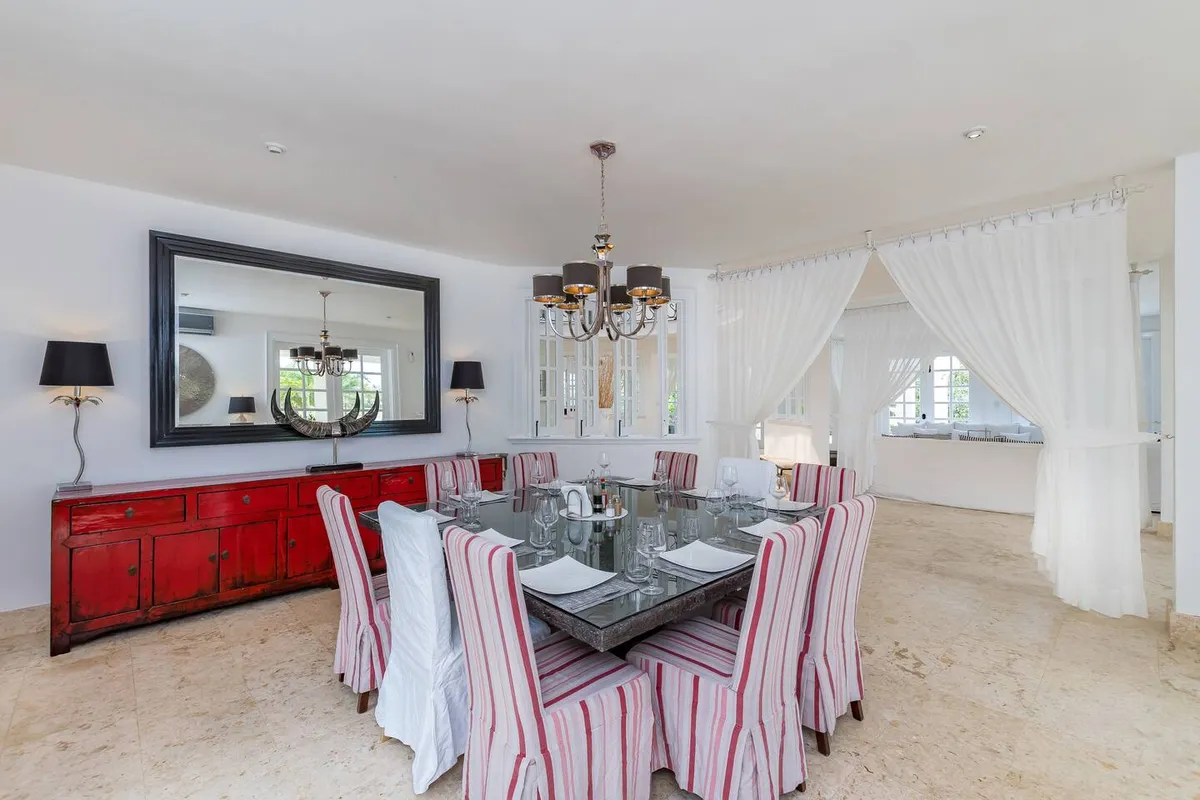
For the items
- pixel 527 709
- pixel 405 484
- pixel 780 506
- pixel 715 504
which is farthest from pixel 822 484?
pixel 405 484

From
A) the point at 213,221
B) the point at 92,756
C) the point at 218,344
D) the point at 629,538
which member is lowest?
the point at 92,756

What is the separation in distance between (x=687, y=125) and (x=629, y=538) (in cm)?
189

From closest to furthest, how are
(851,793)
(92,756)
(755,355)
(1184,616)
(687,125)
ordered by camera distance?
(851,793) < (92,756) < (687,125) < (1184,616) < (755,355)

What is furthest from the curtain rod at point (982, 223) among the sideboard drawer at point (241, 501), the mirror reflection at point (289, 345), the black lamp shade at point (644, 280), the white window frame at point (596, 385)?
the sideboard drawer at point (241, 501)

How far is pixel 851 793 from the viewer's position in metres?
1.74

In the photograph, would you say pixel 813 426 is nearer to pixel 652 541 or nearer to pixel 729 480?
pixel 729 480

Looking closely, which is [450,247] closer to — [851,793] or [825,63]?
[825,63]

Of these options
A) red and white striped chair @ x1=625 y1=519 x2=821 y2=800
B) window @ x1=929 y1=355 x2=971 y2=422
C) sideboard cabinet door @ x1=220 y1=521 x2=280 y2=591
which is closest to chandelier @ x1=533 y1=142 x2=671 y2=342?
red and white striped chair @ x1=625 y1=519 x2=821 y2=800

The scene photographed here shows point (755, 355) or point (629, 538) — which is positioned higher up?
point (755, 355)

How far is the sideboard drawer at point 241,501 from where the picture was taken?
3.07 meters

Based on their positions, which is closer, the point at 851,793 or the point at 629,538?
the point at 851,793

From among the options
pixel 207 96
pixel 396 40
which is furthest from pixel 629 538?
pixel 207 96

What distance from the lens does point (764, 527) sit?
7.64 ft

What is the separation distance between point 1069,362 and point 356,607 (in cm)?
424
